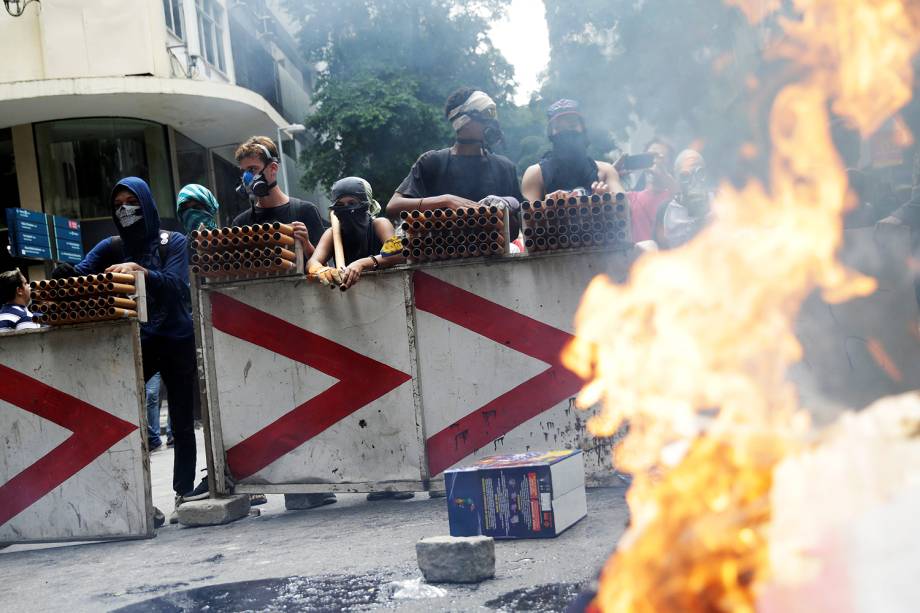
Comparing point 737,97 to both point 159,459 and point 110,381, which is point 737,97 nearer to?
point 159,459

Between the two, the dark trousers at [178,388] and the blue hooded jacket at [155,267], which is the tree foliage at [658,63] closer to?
the blue hooded jacket at [155,267]

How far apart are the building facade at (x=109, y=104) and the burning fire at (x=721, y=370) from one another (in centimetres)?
1742

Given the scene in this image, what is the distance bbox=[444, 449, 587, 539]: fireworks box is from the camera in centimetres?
481

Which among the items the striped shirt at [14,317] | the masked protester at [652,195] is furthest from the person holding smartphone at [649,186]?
the striped shirt at [14,317]

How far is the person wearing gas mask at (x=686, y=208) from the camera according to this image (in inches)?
258

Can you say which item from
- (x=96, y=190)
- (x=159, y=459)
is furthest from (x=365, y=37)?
(x=159, y=459)

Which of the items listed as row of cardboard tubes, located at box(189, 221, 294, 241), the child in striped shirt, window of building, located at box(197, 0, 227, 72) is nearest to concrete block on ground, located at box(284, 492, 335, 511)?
row of cardboard tubes, located at box(189, 221, 294, 241)

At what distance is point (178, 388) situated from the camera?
670 centimetres

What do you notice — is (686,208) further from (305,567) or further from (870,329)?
(305,567)

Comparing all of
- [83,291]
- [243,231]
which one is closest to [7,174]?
[83,291]

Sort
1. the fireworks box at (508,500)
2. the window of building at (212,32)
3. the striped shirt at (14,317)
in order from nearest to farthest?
1. the fireworks box at (508,500)
2. the striped shirt at (14,317)
3. the window of building at (212,32)

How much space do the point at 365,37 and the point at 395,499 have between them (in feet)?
94.3

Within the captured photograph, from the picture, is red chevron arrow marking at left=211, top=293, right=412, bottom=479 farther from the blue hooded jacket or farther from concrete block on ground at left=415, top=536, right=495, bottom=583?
concrete block on ground at left=415, top=536, right=495, bottom=583

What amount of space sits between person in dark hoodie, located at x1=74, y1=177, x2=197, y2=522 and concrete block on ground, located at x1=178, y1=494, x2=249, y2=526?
26 centimetres
